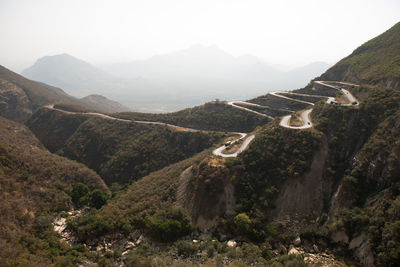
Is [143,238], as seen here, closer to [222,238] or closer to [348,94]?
[222,238]

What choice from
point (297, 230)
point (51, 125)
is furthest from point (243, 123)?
point (51, 125)

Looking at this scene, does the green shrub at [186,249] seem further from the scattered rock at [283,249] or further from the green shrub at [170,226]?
the scattered rock at [283,249]

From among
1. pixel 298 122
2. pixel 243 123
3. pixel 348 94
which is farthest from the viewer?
pixel 243 123

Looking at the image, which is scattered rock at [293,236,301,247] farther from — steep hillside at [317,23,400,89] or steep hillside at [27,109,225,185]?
steep hillside at [317,23,400,89]

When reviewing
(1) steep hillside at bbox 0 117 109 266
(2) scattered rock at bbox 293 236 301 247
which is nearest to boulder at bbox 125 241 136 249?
(1) steep hillside at bbox 0 117 109 266

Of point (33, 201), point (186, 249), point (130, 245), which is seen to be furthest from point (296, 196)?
point (33, 201)

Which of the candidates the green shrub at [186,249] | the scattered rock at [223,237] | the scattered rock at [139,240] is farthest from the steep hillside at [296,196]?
the green shrub at [186,249]

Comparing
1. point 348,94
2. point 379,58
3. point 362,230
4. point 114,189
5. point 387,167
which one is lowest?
point 114,189
